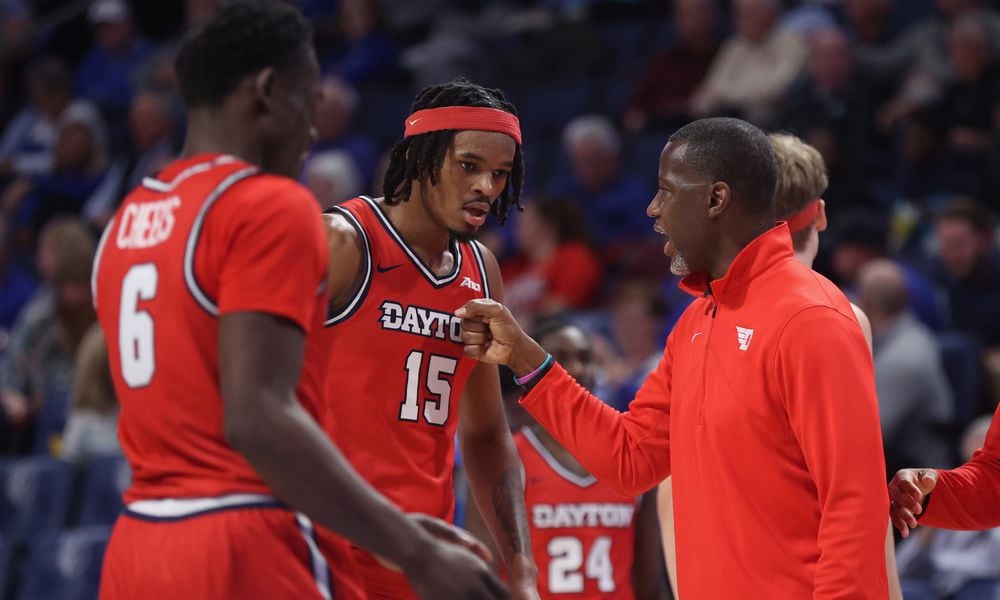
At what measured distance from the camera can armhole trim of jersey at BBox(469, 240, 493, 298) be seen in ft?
13.3

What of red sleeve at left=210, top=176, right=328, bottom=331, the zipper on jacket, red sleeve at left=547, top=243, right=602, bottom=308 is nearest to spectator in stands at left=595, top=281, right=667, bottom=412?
red sleeve at left=547, top=243, right=602, bottom=308

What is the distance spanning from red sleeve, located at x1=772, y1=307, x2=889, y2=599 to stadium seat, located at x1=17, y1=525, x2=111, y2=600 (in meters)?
5.38

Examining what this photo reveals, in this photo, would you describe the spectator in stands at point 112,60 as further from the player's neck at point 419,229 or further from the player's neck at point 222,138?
the player's neck at point 222,138

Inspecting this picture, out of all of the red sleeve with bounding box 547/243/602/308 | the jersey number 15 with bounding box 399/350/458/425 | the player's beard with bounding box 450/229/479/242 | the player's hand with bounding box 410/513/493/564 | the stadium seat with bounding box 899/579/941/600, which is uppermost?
the red sleeve with bounding box 547/243/602/308

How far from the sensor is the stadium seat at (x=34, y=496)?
8.43 meters

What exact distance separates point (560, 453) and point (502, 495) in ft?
3.45

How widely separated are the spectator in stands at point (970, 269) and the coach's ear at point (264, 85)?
5896 millimetres

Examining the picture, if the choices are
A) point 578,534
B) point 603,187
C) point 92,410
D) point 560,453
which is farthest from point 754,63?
point 578,534

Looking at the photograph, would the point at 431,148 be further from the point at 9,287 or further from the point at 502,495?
the point at 9,287

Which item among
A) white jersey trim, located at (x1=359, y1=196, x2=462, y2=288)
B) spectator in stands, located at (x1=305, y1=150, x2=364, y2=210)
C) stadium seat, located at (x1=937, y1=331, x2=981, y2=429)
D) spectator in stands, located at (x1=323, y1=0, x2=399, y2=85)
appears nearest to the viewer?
white jersey trim, located at (x1=359, y1=196, x2=462, y2=288)

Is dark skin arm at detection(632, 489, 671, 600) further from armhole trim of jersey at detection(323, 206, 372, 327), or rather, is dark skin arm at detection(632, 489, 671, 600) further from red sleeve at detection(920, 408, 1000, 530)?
armhole trim of jersey at detection(323, 206, 372, 327)

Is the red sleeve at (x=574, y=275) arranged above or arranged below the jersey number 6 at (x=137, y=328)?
above

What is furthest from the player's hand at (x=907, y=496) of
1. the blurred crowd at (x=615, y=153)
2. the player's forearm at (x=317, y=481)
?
the blurred crowd at (x=615, y=153)

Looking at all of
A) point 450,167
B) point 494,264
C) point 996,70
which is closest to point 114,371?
point 450,167
